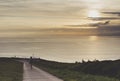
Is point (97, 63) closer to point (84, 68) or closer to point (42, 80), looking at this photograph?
point (84, 68)

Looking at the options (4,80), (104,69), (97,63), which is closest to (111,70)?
(104,69)

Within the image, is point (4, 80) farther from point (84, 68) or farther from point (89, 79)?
point (84, 68)

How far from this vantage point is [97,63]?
58781mm

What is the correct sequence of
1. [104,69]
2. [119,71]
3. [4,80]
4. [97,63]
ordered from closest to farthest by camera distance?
[4,80] → [119,71] → [104,69] → [97,63]

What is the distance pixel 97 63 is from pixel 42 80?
18.4 m

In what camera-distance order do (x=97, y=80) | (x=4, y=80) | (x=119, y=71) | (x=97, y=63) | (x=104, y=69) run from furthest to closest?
(x=97, y=63)
(x=104, y=69)
(x=119, y=71)
(x=4, y=80)
(x=97, y=80)

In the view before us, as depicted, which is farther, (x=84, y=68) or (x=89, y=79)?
(x=84, y=68)

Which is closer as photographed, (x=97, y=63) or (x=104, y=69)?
(x=104, y=69)

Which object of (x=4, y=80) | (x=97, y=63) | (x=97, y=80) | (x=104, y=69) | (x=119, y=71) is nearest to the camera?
(x=97, y=80)

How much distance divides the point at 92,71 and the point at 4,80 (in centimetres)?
1741

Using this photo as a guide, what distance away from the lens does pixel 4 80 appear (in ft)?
139

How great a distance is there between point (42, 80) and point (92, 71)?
16138 millimetres

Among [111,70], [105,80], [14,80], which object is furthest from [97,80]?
[111,70]

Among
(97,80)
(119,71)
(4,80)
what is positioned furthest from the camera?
(119,71)
